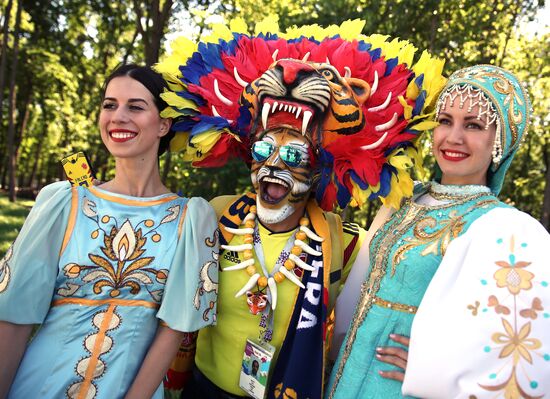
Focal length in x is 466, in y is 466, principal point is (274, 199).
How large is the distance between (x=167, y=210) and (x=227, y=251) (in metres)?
0.45

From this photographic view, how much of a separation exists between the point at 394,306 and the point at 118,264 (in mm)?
1116

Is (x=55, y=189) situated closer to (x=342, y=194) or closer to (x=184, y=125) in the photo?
(x=184, y=125)

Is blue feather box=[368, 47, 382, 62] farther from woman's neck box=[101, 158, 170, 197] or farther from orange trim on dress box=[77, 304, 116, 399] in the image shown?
orange trim on dress box=[77, 304, 116, 399]

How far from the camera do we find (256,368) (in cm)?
214

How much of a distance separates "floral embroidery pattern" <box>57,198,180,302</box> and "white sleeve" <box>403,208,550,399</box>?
104cm

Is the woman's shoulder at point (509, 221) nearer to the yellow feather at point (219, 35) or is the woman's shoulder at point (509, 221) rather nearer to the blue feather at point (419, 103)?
the blue feather at point (419, 103)

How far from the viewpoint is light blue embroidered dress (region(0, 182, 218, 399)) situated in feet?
5.72

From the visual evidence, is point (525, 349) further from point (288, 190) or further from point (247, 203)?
point (247, 203)

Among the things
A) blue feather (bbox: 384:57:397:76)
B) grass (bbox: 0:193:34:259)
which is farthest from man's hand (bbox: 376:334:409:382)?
grass (bbox: 0:193:34:259)

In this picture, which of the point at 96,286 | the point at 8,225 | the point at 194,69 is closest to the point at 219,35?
the point at 194,69

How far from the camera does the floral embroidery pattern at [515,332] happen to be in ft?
4.79

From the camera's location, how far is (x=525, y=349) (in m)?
1.47

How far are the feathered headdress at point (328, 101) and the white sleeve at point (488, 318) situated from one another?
60 centimetres

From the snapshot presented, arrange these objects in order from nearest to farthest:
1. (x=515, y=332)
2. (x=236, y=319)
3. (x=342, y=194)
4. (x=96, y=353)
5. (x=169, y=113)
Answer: (x=515, y=332)
(x=96, y=353)
(x=169, y=113)
(x=236, y=319)
(x=342, y=194)
